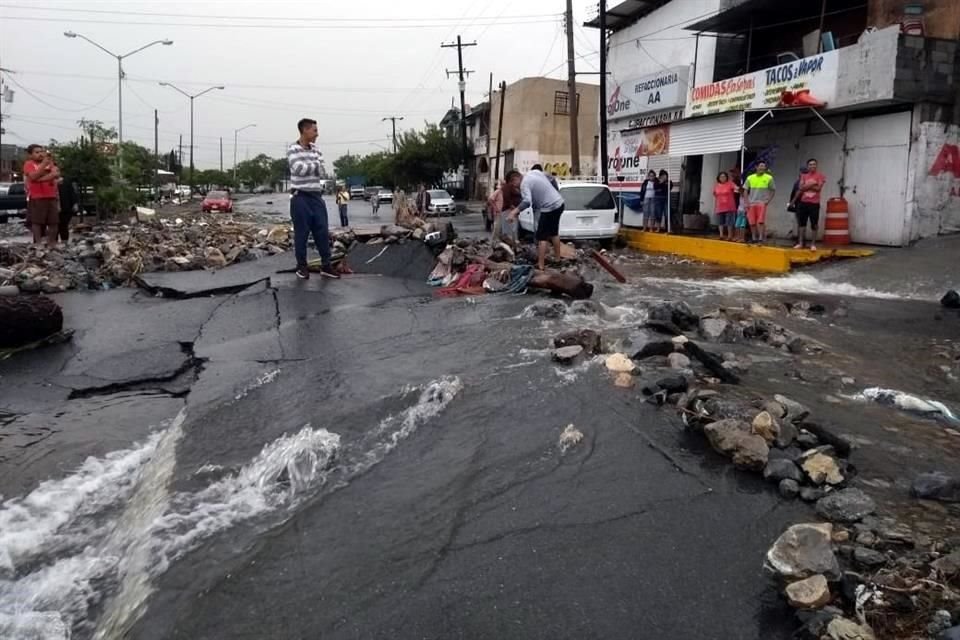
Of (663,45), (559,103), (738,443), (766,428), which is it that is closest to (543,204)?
(766,428)

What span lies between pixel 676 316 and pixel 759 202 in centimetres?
829

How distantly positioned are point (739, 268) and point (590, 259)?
9.33ft

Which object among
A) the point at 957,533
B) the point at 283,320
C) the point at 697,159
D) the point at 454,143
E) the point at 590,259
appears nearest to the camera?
the point at 957,533

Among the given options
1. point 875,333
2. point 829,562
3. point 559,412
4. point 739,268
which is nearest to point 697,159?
point 739,268

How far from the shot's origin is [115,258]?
10508mm

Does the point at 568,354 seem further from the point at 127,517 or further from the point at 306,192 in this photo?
the point at 306,192

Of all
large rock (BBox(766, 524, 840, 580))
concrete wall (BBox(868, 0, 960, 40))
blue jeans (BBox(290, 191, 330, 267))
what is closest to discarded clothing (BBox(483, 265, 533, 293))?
blue jeans (BBox(290, 191, 330, 267))

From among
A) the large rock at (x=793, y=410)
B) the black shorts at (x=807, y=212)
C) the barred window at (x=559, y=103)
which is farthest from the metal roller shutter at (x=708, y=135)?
the barred window at (x=559, y=103)

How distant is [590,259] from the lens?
497 inches

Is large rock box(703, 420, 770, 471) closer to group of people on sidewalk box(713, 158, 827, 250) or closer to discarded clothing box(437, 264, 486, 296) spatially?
discarded clothing box(437, 264, 486, 296)

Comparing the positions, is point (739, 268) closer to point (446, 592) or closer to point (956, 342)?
point (956, 342)

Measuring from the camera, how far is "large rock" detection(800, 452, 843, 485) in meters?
3.38

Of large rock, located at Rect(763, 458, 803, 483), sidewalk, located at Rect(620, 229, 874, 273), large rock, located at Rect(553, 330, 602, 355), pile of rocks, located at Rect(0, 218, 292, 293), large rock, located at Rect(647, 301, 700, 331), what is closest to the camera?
large rock, located at Rect(763, 458, 803, 483)

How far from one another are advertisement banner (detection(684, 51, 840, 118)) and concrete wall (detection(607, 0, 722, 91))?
3.07 meters
